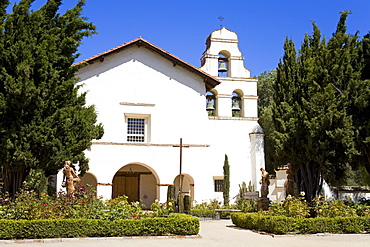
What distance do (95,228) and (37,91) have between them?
568 centimetres

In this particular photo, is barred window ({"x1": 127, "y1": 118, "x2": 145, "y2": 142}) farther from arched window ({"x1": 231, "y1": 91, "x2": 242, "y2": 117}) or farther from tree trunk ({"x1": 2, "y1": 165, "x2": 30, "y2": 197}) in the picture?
tree trunk ({"x1": 2, "y1": 165, "x2": 30, "y2": 197})

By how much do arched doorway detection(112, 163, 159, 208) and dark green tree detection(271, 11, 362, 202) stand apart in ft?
33.0

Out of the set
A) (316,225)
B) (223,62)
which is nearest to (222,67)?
(223,62)

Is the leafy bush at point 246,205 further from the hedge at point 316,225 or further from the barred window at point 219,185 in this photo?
the hedge at point 316,225

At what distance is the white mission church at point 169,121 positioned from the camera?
2453 centimetres

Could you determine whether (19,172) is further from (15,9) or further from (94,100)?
(94,100)

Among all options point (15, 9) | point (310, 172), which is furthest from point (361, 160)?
point (15, 9)

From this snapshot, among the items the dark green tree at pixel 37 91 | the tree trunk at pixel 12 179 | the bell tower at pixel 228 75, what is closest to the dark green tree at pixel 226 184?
the bell tower at pixel 228 75

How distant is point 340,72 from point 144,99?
1173 cm

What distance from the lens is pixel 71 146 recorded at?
1633 cm

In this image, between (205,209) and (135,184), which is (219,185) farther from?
(135,184)

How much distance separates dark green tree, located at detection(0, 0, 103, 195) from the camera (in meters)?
14.8

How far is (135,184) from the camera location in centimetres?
2762

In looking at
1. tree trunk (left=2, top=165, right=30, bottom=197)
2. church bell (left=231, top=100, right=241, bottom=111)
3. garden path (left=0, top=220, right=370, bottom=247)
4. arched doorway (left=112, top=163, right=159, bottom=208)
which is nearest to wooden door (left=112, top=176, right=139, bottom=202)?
arched doorway (left=112, top=163, right=159, bottom=208)
